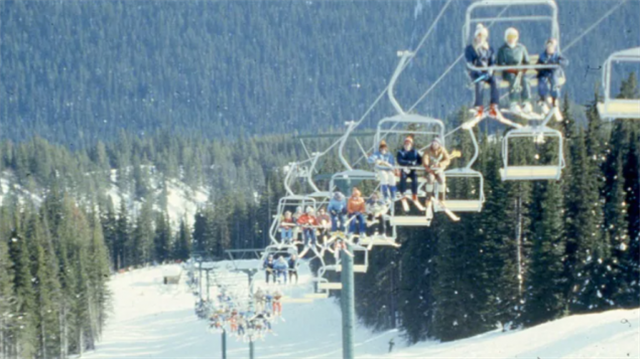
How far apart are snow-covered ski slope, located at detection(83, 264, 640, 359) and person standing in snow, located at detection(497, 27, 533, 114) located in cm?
1957

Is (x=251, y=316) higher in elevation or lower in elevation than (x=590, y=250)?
lower

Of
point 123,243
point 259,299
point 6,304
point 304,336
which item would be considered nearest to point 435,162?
point 259,299

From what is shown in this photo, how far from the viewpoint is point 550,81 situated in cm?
1412

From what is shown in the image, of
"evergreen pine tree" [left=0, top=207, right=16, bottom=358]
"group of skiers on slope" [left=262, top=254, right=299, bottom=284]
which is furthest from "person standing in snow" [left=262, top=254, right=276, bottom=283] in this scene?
"evergreen pine tree" [left=0, top=207, right=16, bottom=358]

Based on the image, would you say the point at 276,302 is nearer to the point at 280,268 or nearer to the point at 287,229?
the point at 280,268

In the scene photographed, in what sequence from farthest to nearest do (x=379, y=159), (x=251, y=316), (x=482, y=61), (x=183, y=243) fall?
1. (x=183, y=243)
2. (x=251, y=316)
3. (x=379, y=159)
4. (x=482, y=61)

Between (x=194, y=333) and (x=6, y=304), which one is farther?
(x=194, y=333)

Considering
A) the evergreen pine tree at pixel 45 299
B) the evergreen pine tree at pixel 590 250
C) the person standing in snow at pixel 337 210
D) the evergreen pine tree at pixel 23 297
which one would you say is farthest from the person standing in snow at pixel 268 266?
the evergreen pine tree at pixel 45 299

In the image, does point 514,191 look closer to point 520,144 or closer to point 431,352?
point 520,144

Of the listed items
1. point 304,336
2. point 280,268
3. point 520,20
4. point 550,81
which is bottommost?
point 304,336

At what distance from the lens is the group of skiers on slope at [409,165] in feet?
57.9

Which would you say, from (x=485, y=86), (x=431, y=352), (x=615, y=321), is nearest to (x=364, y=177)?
(x=485, y=86)

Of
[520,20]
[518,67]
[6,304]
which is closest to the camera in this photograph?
[520,20]

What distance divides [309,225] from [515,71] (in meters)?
12.2
